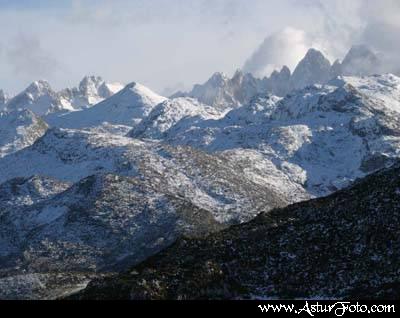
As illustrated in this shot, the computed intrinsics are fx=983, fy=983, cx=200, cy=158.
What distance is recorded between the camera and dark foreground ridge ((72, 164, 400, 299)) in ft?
304

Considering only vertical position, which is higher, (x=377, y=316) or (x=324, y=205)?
(x=324, y=205)

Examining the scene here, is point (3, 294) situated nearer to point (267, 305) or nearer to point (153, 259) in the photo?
point (153, 259)

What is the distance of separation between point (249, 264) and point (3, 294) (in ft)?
278

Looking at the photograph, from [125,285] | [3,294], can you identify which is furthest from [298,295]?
[3,294]

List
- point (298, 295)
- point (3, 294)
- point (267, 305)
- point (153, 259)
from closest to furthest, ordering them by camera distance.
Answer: point (267, 305), point (298, 295), point (153, 259), point (3, 294)

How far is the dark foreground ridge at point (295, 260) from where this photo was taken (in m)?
92.6

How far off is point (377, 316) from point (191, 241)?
4251cm

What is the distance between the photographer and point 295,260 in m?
99.2

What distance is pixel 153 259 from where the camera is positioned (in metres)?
107

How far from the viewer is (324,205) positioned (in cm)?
11144

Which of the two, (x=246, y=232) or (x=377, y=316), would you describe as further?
(x=246, y=232)

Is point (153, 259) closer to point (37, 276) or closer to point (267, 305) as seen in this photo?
point (267, 305)

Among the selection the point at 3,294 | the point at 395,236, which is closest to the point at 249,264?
the point at 395,236

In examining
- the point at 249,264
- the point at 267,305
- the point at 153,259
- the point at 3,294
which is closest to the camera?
the point at 267,305
